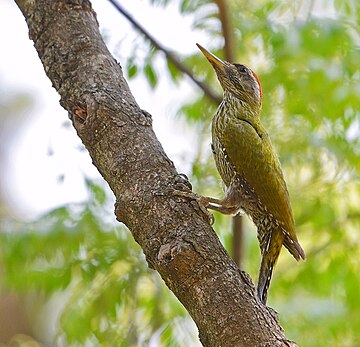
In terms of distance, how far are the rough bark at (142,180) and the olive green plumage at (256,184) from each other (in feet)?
2.41

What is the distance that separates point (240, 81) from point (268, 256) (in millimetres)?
1041

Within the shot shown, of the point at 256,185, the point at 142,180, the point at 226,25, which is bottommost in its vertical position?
the point at 142,180

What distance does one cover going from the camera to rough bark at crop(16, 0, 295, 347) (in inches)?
62.9

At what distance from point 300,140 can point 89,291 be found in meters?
1.35

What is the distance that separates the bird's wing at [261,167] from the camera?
2760 millimetres

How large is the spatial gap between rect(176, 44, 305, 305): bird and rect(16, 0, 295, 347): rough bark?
81cm

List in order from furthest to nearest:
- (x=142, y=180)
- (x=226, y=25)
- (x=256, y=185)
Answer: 1. (x=226, y=25)
2. (x=256, y=185)
3. (x=142, y=180)

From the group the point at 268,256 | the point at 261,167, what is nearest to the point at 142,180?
the point at 268,256

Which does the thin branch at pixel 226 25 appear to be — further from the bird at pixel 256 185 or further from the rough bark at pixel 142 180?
the rough bark at pixel 142 180

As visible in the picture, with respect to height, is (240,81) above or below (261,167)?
above

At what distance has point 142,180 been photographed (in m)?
1.82

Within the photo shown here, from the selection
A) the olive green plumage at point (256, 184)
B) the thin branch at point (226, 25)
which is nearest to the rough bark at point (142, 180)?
the olive green plumage at point (256, 184)

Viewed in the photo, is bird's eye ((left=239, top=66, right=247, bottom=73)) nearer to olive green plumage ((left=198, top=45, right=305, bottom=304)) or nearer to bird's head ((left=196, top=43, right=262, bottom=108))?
bird's head ((left=196, top=43, right=262, bottom=108))

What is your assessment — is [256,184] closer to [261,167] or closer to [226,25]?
[261,167]
